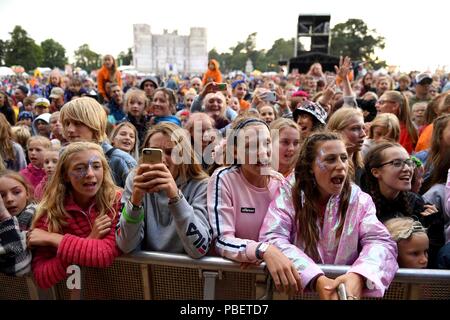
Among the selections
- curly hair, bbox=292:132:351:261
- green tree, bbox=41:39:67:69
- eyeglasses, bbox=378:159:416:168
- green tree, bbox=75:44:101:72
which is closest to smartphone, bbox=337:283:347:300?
curly hair, bbox=292:132:351:261

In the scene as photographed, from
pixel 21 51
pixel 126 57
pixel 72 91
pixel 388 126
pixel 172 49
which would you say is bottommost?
pixel 388 126

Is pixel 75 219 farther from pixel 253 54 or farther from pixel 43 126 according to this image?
pixel 253 54

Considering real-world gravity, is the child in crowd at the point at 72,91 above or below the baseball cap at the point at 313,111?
above

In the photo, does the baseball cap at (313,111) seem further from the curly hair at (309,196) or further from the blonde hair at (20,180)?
the blonde hair at (20,180)

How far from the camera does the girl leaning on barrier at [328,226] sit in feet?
5.41

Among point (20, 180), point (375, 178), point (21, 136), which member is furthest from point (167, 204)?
point (21, 136)

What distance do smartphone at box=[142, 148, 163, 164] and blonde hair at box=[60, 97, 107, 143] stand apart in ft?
4.91

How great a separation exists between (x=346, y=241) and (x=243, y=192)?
60cm

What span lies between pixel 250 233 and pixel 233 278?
294 millimetres

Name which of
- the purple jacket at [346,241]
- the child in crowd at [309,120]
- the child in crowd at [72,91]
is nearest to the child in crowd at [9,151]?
the child in crowd at [309,120]

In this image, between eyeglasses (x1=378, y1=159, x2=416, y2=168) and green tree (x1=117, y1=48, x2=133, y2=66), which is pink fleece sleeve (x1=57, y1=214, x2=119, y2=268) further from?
green tree (x1=117, y1=48, x2=133, y2=66)

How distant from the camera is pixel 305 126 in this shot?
354 cm

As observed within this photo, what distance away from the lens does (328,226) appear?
1.85 meters
